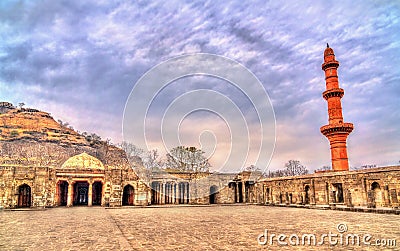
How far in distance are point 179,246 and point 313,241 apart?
4.12 metres

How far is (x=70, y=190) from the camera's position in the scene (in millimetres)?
29094

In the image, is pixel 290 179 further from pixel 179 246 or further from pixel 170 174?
pixel 179 246

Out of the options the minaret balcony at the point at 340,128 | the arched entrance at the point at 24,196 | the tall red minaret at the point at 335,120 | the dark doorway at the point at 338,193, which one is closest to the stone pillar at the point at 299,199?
the dark doorway at the point at 338,193

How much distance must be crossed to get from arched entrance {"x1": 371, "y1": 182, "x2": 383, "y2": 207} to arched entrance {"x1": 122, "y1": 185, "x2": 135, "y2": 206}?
23.9m

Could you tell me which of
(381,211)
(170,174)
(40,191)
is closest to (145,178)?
(170,174)

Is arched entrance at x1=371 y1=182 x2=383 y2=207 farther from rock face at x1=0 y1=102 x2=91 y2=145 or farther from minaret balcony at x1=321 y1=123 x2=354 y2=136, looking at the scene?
rock face at x1=0 y1=102 x2=91 y2=145

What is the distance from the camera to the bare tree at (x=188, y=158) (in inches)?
2152

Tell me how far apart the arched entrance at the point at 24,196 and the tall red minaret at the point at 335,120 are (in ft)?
105

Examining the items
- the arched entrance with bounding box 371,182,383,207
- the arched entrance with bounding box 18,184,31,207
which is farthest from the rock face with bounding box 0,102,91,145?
the arched entrance with bounding box 371,182,383,207

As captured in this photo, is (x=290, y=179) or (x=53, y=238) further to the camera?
(x=290, y=179)

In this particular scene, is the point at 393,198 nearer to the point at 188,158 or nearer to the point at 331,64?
the point at 331,64

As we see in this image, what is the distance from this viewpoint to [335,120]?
3119 centimetres

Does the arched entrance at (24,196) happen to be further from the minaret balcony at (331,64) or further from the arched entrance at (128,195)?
the minaret balcony at (331,64)

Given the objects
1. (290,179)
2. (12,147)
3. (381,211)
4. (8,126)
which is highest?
(8,126)
